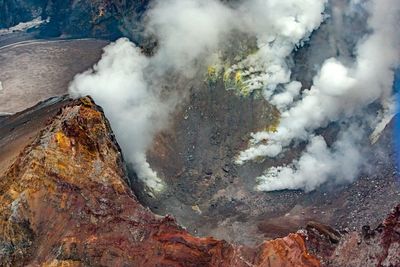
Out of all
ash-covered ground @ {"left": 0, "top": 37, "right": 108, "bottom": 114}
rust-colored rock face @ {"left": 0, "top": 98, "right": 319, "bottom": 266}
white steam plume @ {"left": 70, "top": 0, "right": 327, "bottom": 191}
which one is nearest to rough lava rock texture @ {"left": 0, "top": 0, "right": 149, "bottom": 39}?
ash-covered ground @ {"left": 0, "top": 37, "right": 108, "bottom": 114}

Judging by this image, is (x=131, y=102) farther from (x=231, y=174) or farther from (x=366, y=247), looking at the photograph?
(x=366, y=247)

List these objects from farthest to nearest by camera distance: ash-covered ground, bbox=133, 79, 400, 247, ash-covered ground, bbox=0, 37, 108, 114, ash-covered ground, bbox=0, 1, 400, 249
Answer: ash-covered ground, bbox=0, 37, 108, 114 < ash-covered ground, bbox=0, 1, 400, 249 < ash-covered ground, bbox=133, 79, 400, 247

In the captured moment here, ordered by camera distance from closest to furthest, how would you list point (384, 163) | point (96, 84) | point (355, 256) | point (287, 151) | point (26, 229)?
1. point (355, 256)
2. point (26, 229)
3. point (384, 163)
4. point (287, 151)
5. point (96, 84)

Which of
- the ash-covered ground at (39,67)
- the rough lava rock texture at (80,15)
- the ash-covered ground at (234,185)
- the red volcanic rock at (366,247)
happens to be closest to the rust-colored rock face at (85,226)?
the red volcanic rock at (366,247)

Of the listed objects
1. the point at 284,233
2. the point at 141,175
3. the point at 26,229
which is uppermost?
the point at 26,229

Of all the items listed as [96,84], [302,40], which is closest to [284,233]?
[302,40]

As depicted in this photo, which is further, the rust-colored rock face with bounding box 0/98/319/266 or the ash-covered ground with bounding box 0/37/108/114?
the ash-covered ground with bounding box 0/37/108/114

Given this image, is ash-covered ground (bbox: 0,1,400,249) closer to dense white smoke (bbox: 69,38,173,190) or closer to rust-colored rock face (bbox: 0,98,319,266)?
dense white smoke (bbox: 69,38,173,190)

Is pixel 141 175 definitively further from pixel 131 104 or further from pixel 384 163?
pixel 384 163

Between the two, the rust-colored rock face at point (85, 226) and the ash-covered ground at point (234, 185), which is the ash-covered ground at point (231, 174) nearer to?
the ash-covered ground at point (234, 185)
